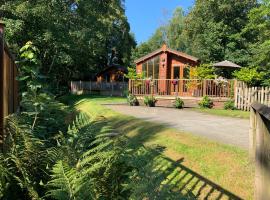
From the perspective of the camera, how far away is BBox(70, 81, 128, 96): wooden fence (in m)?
39.3

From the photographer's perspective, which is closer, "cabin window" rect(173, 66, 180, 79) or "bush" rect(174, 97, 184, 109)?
"bush" rect(174, 97, 184, 109)

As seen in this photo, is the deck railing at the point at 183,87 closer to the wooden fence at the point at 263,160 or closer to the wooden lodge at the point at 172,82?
the wooden lodge at the point at 172,82

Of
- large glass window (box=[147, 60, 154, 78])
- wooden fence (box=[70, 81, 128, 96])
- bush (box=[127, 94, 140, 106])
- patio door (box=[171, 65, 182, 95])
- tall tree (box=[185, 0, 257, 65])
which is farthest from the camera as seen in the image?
wooden fence (box=[70, 81, 128, 96])

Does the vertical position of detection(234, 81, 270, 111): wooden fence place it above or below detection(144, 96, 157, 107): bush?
above

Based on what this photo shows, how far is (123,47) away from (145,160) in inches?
2111

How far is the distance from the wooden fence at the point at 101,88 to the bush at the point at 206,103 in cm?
1824

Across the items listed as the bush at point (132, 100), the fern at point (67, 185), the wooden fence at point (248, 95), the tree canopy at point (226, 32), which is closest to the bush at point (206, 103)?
the wooden fence at point (248, 95)

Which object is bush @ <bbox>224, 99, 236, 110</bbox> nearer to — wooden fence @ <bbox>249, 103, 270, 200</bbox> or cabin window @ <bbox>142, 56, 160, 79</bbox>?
cabin window @ <bbox>142, 56, 160, 79</bbox>

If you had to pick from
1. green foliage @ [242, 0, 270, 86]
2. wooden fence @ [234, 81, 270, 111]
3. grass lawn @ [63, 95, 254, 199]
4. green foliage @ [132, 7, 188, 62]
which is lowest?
grass lawn @ [63, 95, 254, 199]

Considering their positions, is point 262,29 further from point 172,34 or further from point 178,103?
point 172,34

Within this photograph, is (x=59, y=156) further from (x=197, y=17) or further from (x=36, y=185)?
(x=197, y=17)

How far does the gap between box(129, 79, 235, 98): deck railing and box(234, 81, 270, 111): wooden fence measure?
2.36 feet

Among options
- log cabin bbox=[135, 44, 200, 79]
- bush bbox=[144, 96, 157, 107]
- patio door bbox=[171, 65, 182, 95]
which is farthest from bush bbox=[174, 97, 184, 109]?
log cabin bbox=[135, 44, 200, 79]

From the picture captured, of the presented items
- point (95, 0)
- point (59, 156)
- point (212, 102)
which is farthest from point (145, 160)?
point (95, 0)
